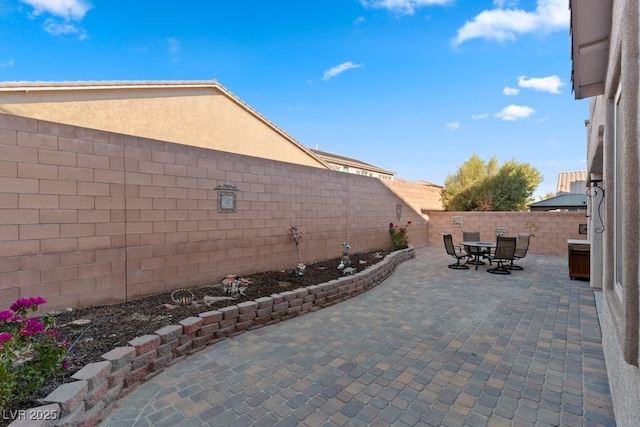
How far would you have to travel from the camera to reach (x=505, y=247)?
26.2 ft

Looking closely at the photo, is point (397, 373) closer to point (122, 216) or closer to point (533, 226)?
point (122, 216)

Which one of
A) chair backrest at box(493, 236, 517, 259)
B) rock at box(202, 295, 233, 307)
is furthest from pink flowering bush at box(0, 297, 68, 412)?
chair backrest at box(493, 236, 517, 259)

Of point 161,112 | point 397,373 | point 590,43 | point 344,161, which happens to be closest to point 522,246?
point 590,43

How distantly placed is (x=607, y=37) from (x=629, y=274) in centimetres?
257

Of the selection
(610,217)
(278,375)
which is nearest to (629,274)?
(610,217)

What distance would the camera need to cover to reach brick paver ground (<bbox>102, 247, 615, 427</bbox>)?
2.40 meters

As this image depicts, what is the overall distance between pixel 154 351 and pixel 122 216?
225 cm

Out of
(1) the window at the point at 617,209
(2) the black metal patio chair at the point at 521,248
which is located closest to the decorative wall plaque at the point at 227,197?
(1) the window at the point at 617,209

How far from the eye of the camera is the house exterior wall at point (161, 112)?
337 inches

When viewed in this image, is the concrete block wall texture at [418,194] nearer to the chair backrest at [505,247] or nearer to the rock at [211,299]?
the chair backrest at [505,247]

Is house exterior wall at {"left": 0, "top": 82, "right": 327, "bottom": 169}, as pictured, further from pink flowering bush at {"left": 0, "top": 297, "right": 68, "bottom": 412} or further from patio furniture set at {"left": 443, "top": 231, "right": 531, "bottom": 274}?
patio furniture set at {"left": 443, "top": 231, "right": 531, "bottom": 274}

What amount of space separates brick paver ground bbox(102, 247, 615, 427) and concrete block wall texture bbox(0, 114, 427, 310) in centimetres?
193

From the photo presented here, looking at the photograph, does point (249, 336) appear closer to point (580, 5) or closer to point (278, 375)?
point (278, 375)

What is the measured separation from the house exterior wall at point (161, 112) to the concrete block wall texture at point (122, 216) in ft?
20.7
